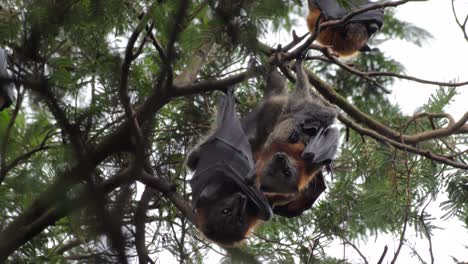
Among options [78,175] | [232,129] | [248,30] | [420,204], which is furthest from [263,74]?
[420,204]

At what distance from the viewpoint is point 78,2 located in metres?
3.14

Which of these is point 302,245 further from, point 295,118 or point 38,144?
point 38,144

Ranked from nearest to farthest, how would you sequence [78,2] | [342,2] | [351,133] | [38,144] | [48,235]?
[342,2] → [78,2] → [38,144] → [48,235] → [351,133]

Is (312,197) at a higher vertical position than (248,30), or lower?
higher

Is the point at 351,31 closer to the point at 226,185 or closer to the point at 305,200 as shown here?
the point at 305,200

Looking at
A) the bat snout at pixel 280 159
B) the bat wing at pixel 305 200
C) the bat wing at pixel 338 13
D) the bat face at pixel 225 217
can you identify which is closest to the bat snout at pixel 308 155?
the bat snout at pixel 280 159

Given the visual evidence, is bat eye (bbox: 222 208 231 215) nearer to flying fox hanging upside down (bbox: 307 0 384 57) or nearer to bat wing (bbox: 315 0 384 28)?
bat wing (bbox: 315 0 384 28)

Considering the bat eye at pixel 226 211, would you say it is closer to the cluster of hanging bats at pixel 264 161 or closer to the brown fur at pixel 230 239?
the cluster of hanging bats at pixel 264 161

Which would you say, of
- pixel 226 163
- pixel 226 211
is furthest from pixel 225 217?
pixel 226 163

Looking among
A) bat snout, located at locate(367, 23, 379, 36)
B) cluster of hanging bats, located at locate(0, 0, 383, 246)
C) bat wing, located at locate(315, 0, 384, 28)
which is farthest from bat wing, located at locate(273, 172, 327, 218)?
bat snout, located at locate(367, 23, 379, 36)

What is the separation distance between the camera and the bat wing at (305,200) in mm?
6488

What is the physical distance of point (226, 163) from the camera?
6254 mm

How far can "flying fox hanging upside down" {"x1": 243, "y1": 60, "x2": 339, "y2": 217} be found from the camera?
21.0 feet

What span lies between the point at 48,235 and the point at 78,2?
3.48m
